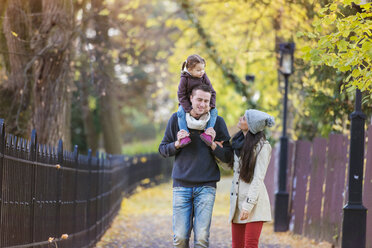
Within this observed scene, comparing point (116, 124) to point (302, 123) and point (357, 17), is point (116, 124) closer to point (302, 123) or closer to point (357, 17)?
point (302, 123)

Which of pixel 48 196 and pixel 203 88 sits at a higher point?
pixel 203 88

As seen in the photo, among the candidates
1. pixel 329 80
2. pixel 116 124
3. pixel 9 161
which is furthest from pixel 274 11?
pixel 9 161

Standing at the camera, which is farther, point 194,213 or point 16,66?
point 16,66

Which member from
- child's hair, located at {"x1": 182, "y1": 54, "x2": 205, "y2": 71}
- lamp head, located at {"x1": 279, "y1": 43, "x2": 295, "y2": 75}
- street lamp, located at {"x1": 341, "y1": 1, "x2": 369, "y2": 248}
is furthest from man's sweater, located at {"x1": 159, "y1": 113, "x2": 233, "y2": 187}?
lamp head, located at {"x1": 279, "y1": 43, "x2": 295, "y2": 75}

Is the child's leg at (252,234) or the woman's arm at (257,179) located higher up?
the woman's arm at (257,179)

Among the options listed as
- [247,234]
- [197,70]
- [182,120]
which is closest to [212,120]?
[182,120]

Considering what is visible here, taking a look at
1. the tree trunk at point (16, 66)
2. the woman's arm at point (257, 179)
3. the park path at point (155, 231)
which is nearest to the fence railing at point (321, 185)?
the park path at point (155, 231)

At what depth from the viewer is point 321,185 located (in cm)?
1074

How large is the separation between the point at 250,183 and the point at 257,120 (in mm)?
608

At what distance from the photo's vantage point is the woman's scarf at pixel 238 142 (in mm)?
6164

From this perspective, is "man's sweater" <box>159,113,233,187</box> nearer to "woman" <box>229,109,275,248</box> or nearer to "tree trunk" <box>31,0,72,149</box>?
"woman" <box>229,109,275,248</box>

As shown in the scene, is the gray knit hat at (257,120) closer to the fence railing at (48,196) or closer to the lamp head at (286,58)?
the fence railing at (48,196)

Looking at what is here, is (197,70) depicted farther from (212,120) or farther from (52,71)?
(52,71)

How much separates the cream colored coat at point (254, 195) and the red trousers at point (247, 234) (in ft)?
0.20
